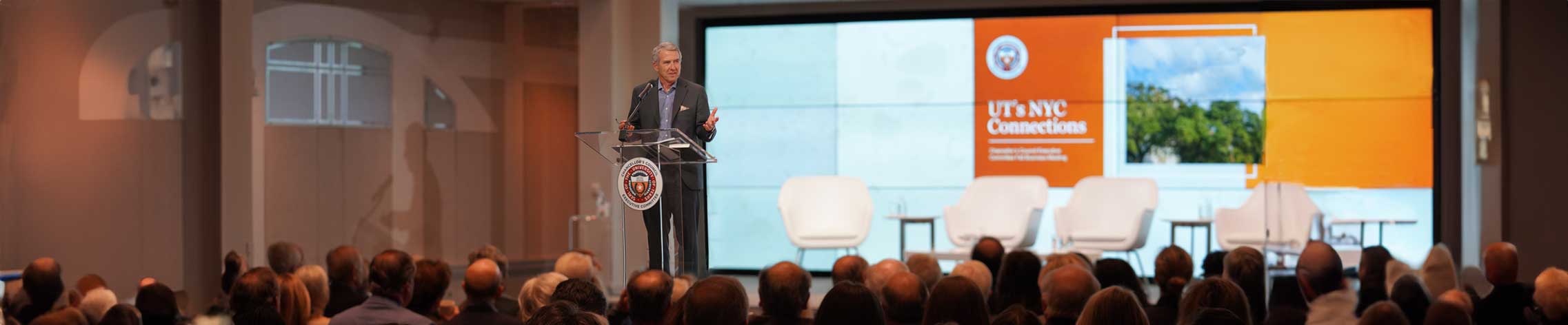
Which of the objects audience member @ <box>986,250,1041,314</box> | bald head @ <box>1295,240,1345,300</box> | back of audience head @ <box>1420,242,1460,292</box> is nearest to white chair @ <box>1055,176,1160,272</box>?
back of audience head @ <box>1420,242,1460,292</box>

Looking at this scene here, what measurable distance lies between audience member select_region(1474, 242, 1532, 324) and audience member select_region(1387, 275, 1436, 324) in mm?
185

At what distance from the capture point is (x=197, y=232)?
698cm

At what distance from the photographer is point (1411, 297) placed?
15.2 ft

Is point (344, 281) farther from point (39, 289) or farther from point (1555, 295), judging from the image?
point (1555, 295)

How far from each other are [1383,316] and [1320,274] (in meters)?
1.88

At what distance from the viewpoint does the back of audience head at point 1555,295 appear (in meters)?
3.66

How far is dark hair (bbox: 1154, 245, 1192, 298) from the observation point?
407cm

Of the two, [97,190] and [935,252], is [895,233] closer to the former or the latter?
[935,252]

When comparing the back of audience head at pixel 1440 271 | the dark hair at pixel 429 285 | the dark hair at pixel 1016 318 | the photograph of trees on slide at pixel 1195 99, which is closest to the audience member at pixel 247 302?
the dark hair at pixel 429 285

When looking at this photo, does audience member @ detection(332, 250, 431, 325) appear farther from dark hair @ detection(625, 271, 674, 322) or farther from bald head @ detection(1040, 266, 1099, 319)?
bald head @ detection(1040, 266, 1099, 319)

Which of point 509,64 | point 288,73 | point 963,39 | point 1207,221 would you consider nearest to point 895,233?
point 963,39

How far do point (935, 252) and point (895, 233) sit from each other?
191 cm

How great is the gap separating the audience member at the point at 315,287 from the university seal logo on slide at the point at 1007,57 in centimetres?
616

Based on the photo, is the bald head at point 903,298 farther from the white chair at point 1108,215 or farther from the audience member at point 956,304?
the white chair at point 1108,215
